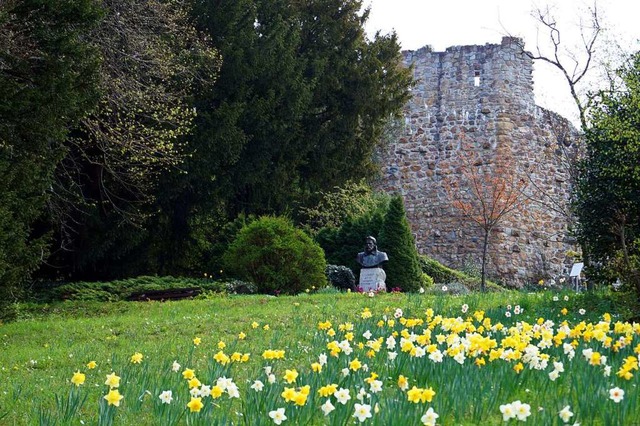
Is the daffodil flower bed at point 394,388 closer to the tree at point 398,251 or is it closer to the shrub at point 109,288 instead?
the shrub at point 109,288

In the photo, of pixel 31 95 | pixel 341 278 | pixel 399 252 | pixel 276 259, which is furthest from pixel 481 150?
pixel 31 95

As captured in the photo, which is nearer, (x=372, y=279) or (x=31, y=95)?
(x=31, y=95)

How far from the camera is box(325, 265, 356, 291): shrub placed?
16.9 metres

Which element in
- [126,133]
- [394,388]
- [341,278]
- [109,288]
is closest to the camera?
[394,388]

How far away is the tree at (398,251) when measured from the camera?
1691 cm

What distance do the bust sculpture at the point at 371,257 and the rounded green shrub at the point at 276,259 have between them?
1.03m

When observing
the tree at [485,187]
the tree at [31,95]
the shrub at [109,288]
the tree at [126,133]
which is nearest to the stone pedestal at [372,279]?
the shrub at [109,288]

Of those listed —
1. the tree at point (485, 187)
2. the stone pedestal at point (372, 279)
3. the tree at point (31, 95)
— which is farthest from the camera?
the tree at point (485, 187)

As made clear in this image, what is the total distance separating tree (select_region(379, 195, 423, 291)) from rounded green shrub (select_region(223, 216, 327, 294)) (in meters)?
2.24

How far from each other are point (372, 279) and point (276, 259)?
205cm

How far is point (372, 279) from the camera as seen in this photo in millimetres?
15672

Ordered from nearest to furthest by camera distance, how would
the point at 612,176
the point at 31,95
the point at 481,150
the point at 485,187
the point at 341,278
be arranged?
the point at 31,95 < the point at 612,176 < the point at 341,278 < the point at 485,187 < the point at 481,150

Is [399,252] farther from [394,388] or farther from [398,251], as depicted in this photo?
[394,388]

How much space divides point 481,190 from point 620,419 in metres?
19.3
